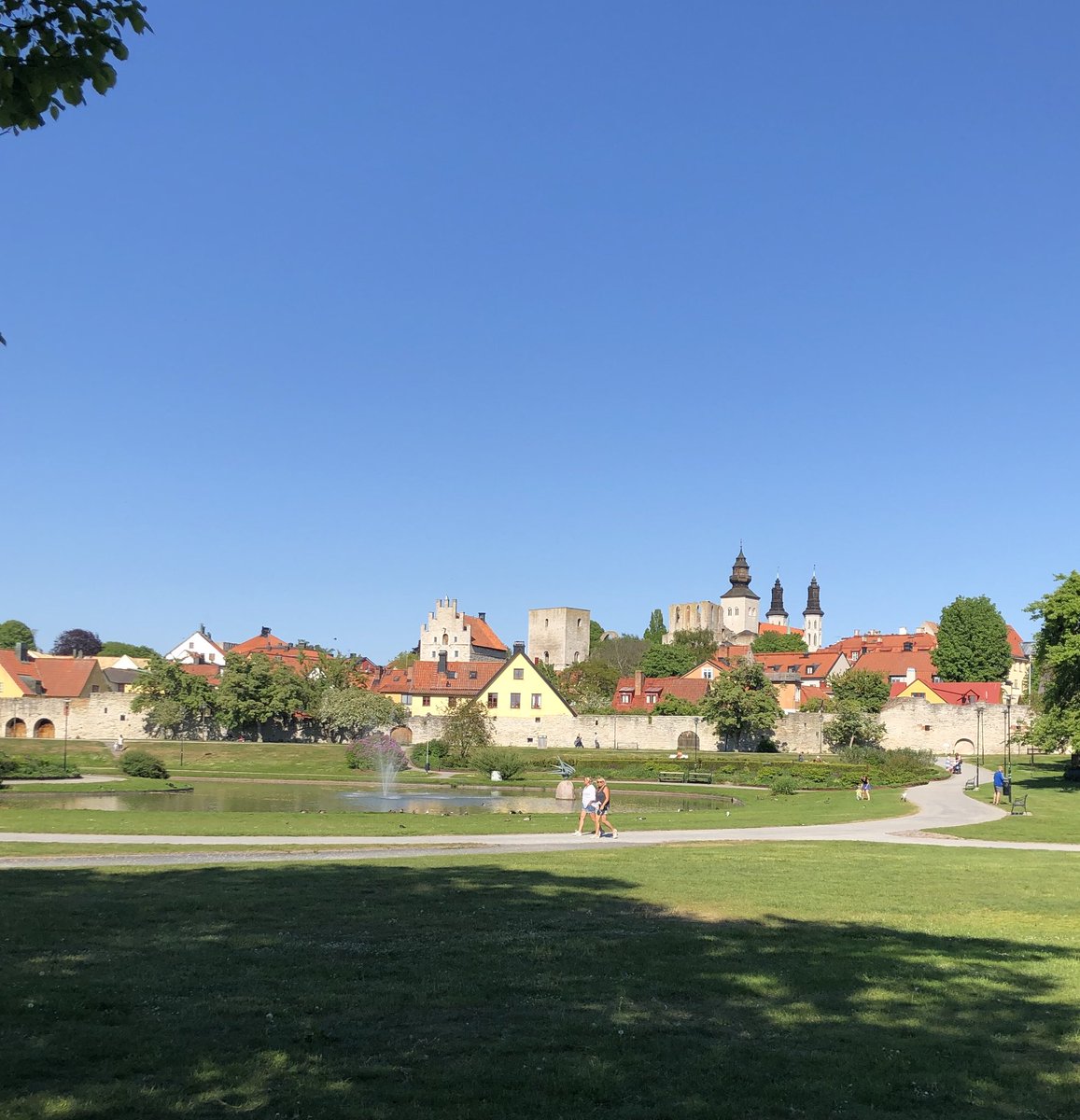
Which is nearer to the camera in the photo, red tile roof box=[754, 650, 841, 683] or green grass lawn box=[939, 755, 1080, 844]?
green grass lawn box=[939, 755, 1080, 844]

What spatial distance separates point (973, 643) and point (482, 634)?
2520 inches

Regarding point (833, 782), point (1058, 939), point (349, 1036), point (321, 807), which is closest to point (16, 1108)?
point (349, 1036)

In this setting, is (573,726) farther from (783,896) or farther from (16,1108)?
(16,1108)

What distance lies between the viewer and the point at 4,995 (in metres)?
8.70

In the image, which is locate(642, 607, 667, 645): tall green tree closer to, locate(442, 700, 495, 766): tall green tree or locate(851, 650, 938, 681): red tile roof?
locate(851, 650, 938, 681): red tile roof

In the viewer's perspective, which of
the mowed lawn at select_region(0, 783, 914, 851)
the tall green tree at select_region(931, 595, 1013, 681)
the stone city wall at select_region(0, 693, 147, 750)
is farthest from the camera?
the tall green tree at select_region(931, 595, 1013, 681)

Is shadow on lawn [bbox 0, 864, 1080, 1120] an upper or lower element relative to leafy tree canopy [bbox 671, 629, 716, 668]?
lower

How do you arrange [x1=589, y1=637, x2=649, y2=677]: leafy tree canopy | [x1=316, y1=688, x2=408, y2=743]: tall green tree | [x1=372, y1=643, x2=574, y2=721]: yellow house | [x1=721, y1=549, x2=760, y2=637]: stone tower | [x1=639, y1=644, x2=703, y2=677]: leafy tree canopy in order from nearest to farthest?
1. [x1=316, y1=688, x2=408, y2=743]: tall green tree
2. [x1=372, y1=643, x2=574, y2=721]: yellow house
3. [x1=639, y1=644, x2=703, y2=677]: leafy tree canopy
4. [x1=589, y1=637, x2=649, y2=677]: leafy tree canopy
5. [x1=721, y1=549, x2=760, y2=637]: stone tower

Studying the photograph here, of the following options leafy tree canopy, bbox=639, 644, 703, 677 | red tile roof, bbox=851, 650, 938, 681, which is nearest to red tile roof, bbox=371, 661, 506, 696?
red tile roof, bbox=851, 650, 938, 681

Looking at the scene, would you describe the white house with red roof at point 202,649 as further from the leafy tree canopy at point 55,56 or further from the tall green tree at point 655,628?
the leafy tree canopy at point 55,56

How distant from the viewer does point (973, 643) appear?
11375 centimetres

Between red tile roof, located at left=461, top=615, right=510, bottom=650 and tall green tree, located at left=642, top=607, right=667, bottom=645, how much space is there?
28.4 meters

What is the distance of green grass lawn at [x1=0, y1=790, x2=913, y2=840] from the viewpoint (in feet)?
82.9

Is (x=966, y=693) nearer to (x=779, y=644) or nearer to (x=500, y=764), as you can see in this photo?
(x=500, y=764)
